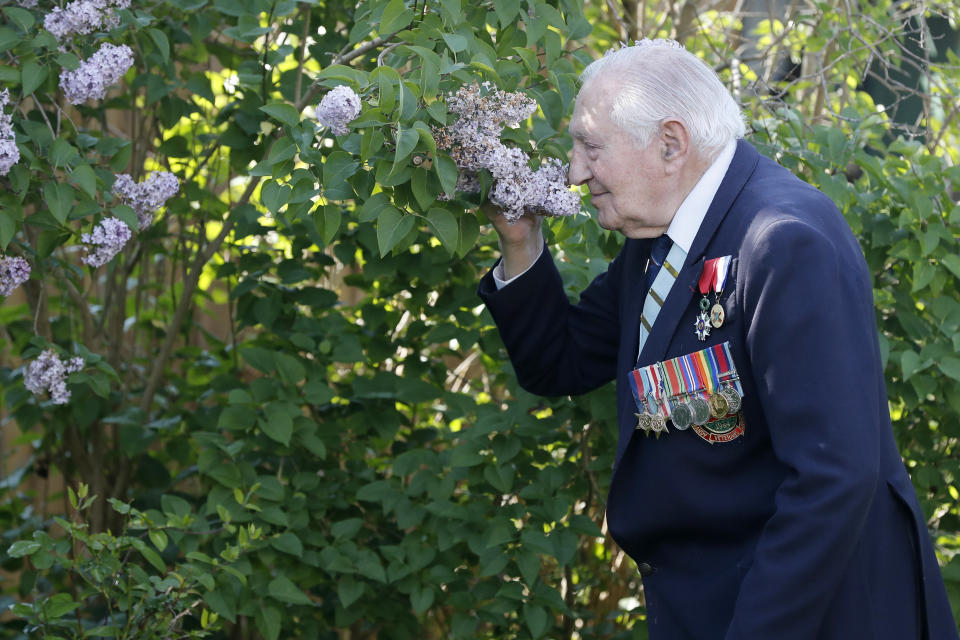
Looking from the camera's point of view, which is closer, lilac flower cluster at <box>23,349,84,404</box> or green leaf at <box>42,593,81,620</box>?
green leaf at <box>42,593,81,620</box>

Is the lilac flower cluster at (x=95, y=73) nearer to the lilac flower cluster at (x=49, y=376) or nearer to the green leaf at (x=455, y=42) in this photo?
the lilac flower cluster at (x=49, y=376)

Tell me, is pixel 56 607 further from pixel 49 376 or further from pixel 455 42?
pixel 455 42

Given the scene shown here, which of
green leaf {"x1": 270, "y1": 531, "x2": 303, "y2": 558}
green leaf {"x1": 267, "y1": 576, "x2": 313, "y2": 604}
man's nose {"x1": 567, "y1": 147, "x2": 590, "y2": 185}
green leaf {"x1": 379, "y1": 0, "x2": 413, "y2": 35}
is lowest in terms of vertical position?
green leaf {"x1": 267, "y1": 576, "x2": 313, "y2": 604}

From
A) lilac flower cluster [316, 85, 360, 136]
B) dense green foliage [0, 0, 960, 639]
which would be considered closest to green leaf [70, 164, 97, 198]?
dense green foliage [0, 0, 960, 639]

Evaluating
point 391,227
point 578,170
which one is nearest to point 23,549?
point 391,227

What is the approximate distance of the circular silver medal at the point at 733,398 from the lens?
1.66m

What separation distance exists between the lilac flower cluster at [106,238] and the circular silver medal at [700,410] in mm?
1331

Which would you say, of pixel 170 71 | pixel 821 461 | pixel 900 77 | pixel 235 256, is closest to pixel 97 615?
pixel 235 256

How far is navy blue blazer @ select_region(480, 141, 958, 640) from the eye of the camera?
152 centimetres

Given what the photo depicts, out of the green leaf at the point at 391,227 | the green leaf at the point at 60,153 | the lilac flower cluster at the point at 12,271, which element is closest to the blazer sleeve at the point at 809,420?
the green leaf at the point at 391,227

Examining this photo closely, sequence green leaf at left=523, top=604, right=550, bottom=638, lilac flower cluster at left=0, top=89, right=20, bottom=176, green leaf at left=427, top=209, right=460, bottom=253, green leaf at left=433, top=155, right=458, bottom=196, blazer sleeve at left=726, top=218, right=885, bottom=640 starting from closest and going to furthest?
1. blazer sleeve at left=726, top=218, right=885, bottom=640
2. green leaf at left=433, top=155, right=458, bottom=196
3. green leaf at left=427, top=209, right=460, bottom=253
4. lilac flower cluster at left=0, top=89, right=20, bottom=176
5. green leaf at left=523, top=604, right=550, bottom=638

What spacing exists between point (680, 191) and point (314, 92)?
1322mm

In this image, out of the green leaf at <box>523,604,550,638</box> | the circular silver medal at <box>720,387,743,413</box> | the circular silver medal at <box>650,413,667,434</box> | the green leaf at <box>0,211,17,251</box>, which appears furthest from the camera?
the green leaf at <box>523,604,550,638</box>

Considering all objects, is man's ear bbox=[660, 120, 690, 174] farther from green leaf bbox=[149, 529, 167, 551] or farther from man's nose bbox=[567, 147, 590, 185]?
green leaf bbox=[149, 529, 167, 551]
